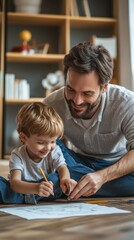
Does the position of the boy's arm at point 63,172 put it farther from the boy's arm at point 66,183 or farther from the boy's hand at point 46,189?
the boy's hand at point 46,189

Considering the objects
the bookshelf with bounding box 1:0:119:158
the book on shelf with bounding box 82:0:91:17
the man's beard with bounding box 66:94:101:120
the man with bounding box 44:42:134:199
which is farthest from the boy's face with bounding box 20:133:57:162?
the book on shelf with bounding box 82:0:91:17

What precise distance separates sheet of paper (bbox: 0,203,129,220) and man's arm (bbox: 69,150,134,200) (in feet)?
0.20

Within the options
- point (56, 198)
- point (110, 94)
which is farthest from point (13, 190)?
point (110, 94)

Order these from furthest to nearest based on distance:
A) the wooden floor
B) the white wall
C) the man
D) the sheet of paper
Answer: the white wall < the man < the sheet of paper < the wooden floor

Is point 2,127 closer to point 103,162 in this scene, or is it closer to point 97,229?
point 103,162

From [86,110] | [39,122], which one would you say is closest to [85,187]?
[39,122]

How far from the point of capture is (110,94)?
200cm

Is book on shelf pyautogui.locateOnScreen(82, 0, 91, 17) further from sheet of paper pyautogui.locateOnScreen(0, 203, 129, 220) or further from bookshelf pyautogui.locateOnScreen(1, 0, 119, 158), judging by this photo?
sheet of paper pyautogui.locateOnScreen(0, 203, 129, 220)

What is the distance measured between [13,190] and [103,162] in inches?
20.8

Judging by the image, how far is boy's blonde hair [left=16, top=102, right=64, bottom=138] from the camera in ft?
5.14

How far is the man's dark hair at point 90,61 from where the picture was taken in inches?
72.5

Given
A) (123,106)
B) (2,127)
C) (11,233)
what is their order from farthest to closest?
(2,127) < (123,106) < (11,233)

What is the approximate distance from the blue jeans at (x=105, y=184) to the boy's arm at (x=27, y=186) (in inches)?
11.5

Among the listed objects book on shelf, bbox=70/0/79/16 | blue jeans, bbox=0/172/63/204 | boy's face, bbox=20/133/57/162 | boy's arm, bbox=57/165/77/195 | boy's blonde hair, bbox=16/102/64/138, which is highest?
book on shelf, bbox=70/0/79/16
